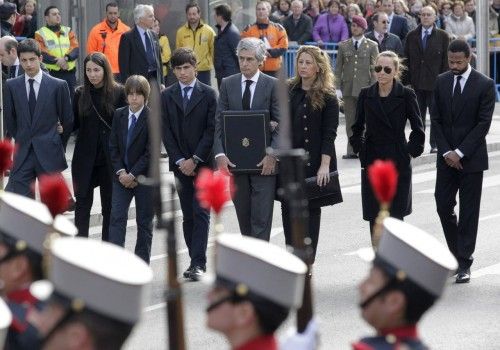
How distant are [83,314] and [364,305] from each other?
3.47ft

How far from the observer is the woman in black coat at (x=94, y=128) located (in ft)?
41.1

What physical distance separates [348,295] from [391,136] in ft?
4.13

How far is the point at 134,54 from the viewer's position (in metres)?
19.1

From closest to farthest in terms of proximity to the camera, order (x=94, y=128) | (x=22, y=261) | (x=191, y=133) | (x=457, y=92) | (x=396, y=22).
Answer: (x=22, y=261) → (x=457, y=92) → (x=191, y=133) → (x=94, y=128) → (x=396, y=22)

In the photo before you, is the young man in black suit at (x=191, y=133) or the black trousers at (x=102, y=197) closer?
the young man in black suit at (x=191, y=133)

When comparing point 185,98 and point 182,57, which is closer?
point 182,57

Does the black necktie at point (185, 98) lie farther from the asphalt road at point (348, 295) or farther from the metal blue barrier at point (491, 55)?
the metal blue barrier at point (491, 55)

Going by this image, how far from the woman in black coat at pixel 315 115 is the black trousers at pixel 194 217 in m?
0.80

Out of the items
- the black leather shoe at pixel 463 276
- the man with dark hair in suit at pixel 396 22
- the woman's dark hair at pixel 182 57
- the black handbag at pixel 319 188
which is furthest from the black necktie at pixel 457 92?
the man with dark hair in suit at pixel 396 22

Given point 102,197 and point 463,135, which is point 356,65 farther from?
point 463,135

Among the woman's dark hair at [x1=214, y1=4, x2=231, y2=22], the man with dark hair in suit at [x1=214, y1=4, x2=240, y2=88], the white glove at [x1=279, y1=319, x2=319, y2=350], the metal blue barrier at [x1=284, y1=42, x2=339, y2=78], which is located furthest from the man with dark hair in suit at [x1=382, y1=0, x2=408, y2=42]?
the white glove at [x1=279, y1=319, x2=319, y2=350]

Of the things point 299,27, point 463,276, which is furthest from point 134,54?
point 463,276

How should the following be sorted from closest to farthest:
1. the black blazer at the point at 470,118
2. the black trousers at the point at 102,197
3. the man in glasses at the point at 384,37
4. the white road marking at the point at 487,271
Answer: the black blazer at the point at 470,118
the white road marking at the point at 487,271
the black trousers at the point at 102,197
the man in glasses at the point at 384,37

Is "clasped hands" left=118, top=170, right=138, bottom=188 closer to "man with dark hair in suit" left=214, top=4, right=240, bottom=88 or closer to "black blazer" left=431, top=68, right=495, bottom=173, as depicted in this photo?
"black blazer" left=431, top=68, right=495, bottom=173
